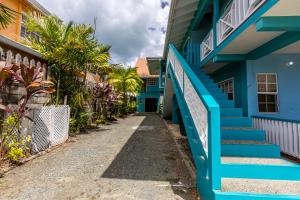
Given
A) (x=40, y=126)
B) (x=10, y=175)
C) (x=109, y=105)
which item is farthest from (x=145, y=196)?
(x=109, y=105)

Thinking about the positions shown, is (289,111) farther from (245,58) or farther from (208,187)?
(208,187)

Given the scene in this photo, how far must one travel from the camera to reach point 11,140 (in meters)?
4.36

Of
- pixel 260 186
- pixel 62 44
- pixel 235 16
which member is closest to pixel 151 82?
pixel 62 44

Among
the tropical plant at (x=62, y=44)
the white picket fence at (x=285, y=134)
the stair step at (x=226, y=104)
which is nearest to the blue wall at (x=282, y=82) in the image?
the stair step at (x=226, y=104)

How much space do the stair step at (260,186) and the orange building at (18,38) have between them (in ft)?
15.4

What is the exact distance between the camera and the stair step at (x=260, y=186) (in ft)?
8.84

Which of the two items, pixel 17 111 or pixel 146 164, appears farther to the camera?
pixel 146 164

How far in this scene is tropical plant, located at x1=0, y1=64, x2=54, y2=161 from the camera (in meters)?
4.16

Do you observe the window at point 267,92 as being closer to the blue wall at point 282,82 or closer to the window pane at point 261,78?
the window pane at point 261,78

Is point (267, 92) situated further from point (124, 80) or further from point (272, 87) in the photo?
point (124, 80)

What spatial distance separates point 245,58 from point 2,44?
26.0 ft

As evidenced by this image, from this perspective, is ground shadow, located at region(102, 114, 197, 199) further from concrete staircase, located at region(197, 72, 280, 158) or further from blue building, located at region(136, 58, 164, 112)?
blue building, located at region(136, 58, 164, 112)

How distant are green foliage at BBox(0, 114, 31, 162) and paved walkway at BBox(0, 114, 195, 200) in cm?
36

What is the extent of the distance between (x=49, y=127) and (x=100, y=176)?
2.99 metres
